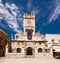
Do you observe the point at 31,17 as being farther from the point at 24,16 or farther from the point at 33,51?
the point at 33,51

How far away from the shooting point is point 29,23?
6072 centimetres

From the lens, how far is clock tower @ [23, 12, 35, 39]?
6006 centimetres

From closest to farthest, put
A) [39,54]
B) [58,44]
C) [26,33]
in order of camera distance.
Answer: [39,54]
[26,33]
[58,44]

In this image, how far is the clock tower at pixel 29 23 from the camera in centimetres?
6006

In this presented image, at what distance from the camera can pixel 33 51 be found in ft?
183

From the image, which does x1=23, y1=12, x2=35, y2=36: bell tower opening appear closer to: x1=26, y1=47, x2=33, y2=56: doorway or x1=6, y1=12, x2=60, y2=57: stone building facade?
x1=6, y1=12, x2=60, y2=57: stone building facade

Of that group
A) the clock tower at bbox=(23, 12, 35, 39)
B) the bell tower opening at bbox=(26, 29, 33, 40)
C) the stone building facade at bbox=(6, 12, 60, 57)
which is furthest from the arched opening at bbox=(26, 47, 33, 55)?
the clock tower at bbox=(23, 12, 35, 39)

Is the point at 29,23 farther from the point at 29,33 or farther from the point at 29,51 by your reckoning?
the point at 29,51

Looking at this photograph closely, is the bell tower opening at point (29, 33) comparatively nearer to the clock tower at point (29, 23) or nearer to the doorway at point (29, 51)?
the clock tower at point (29, 23)

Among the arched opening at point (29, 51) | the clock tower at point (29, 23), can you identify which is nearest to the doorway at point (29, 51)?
the arched opening at point (29, 51)

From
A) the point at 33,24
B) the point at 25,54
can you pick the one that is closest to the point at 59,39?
the point at 33,24

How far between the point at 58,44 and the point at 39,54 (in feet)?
44.0

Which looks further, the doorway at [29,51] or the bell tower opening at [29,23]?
the bell tower opening at [29,23]

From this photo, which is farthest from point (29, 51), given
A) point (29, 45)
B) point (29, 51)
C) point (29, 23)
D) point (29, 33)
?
point (29, 23)
